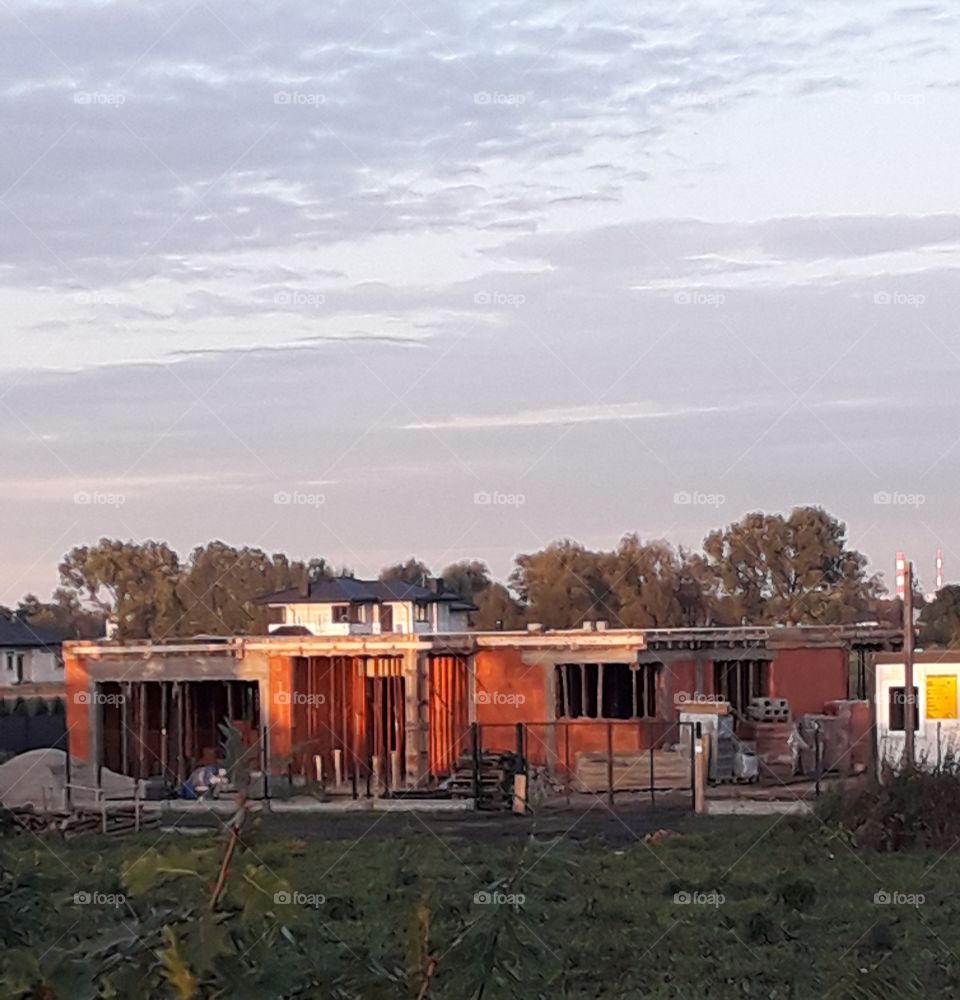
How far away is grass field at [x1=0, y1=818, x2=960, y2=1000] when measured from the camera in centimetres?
273

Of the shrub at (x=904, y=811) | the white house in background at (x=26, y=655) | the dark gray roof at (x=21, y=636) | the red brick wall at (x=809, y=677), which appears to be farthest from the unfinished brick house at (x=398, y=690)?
the dark gray roof at (x=21, y=636)

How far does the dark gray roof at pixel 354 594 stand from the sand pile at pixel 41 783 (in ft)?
58.1

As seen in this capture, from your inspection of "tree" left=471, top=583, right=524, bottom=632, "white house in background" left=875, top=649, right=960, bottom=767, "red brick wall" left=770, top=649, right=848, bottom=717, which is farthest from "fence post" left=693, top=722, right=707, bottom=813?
"tree" left=471, top=583, right=524, bottom=632

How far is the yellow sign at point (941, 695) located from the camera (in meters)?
30.7

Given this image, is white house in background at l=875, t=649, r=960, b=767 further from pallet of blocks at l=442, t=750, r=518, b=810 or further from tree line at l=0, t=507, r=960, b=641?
tree line at l=0, t=507, r=960, b=641

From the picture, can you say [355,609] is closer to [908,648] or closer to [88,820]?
[88,820]

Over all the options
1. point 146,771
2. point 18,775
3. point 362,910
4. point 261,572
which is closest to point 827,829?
point 362,910

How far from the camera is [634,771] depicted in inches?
1287

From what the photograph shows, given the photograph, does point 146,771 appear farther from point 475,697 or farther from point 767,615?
point 767,615

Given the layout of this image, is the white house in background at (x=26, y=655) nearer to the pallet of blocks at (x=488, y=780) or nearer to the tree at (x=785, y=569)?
the tree at (x=785, y=569)

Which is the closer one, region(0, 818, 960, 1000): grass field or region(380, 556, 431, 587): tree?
region(0, 818, 960, 1000): grass field

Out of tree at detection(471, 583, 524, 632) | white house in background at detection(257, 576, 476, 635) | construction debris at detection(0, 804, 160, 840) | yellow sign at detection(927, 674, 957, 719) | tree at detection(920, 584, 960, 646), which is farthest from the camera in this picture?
tree at detection(471, 583, 524, 632)

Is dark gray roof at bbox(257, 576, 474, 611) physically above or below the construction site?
above

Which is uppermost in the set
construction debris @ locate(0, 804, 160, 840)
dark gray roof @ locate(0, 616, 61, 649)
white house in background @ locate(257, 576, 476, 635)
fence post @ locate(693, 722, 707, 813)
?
white house in background @ locate(257, 576, 476, 635)
